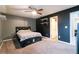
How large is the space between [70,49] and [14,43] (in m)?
0.98

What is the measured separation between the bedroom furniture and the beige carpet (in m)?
0.15

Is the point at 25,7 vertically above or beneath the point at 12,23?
above

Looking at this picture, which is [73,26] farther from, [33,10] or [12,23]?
[12,23]

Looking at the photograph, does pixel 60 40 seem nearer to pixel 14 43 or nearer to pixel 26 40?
pixel 26 40

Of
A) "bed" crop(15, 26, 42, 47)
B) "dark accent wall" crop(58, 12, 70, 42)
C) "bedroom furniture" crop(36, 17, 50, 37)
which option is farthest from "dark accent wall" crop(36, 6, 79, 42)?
"bed" crop(15, 26, 42, 47)

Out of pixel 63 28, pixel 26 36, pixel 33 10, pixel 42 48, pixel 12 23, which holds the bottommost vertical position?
pixel 42 48

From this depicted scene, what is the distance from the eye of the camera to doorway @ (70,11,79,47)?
62.1 inches

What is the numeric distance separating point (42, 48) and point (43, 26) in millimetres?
413

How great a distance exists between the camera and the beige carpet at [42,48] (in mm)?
1587

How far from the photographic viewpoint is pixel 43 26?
1772mm

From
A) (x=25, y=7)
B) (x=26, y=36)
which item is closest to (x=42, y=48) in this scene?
(x=26, y=36)

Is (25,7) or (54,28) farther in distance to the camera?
(54,28)
